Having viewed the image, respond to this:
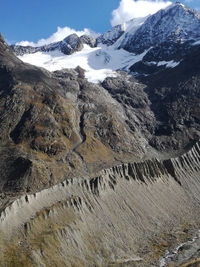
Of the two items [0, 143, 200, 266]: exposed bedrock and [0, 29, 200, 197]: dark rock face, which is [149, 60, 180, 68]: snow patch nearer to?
[0, 29, 200, 197]: dark rock face

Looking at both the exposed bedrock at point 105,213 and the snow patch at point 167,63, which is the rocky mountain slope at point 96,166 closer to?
the exposed bedrock at point 105,213

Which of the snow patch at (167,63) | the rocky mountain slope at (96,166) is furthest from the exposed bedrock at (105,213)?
the snow patch at (167,63)

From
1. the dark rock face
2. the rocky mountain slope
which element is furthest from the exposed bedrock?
the dark rock face

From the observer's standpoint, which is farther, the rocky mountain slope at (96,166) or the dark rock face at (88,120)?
the dark rock face at (88,120)

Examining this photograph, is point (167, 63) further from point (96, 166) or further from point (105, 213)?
point (105, 213)

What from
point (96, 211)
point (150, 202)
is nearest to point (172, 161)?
point (150, 202)

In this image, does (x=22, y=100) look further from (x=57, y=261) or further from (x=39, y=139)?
(x=57, y=261)
